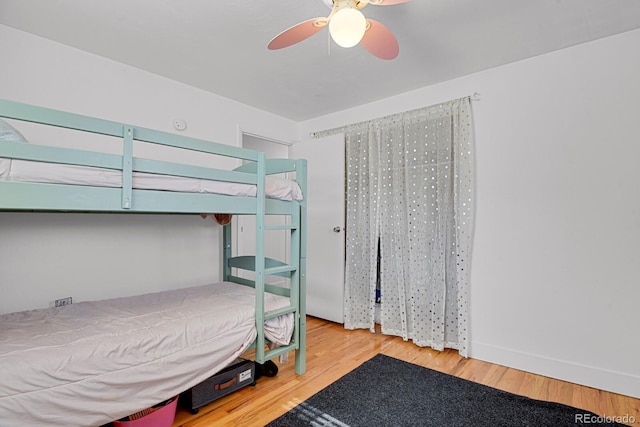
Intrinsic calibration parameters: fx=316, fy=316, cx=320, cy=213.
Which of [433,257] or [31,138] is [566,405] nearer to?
[433,257]

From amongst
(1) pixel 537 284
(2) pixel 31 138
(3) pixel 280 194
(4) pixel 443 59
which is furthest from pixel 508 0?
(2) pixel 31 138

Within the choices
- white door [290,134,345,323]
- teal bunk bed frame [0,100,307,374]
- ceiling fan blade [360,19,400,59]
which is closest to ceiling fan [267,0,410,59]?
ceiling fan blade [360,19,400,59]

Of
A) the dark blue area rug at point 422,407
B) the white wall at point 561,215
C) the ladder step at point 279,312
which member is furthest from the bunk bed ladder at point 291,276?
the white wall at point 561,215

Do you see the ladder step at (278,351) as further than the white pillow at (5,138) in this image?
Yes

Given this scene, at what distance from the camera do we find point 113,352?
55.7 inches

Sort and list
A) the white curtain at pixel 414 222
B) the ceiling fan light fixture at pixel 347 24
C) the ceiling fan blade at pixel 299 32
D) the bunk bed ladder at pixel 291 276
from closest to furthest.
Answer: the ceiling fan light fixture at pixel 347 24, the ceiling fan blade at pixel 299 32, the bunk bed ladder at pixel 291 276, the white curtain at pixel 414 222

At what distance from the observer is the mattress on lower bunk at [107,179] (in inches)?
48.8

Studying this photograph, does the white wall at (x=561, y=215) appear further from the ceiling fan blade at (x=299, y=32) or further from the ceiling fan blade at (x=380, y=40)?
the ceiling fan blade at (x=299, y=32)

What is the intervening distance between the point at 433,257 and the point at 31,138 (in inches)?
122

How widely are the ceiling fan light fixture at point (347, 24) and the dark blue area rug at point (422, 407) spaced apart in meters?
1.94

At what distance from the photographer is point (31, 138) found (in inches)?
81.8

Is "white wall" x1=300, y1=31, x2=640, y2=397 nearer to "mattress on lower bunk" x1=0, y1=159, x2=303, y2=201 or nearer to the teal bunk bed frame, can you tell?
the teal bunk bed frame

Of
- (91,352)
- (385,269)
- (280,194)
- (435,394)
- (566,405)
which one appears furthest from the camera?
(385,269)

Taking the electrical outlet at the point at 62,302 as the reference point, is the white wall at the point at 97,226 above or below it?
above
